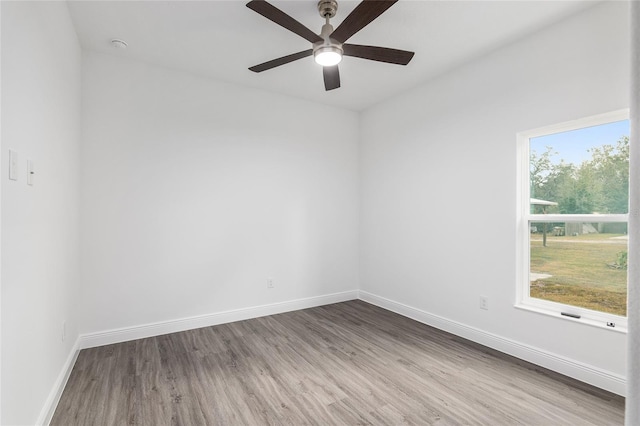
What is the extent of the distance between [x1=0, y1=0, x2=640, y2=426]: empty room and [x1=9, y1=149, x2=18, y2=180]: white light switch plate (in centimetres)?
1

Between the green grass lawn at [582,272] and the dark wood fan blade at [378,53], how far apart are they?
1.91 m

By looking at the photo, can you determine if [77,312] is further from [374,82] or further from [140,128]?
[374,82]

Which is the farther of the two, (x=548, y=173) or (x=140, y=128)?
(x=140, y=128)

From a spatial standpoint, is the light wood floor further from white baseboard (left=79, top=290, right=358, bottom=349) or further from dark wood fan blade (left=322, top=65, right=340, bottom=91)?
dark wood fan blade (left=322, top=65, right=340, bottom=91)

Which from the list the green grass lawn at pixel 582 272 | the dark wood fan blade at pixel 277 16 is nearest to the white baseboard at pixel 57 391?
the dark wood fan blade at pixel 277 16

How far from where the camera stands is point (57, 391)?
83.2 inches

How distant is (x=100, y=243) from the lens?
9.89 feet

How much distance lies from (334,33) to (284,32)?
74 centimetres

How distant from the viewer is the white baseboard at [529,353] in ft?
7.37

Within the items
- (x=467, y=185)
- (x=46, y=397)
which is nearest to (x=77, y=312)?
(x=46, y=397)

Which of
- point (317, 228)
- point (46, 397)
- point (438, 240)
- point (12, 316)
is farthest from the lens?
point (317, 228)

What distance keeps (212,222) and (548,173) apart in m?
3.29

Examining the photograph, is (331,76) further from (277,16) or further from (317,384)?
(317,384)

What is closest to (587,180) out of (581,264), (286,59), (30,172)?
(581,264)
